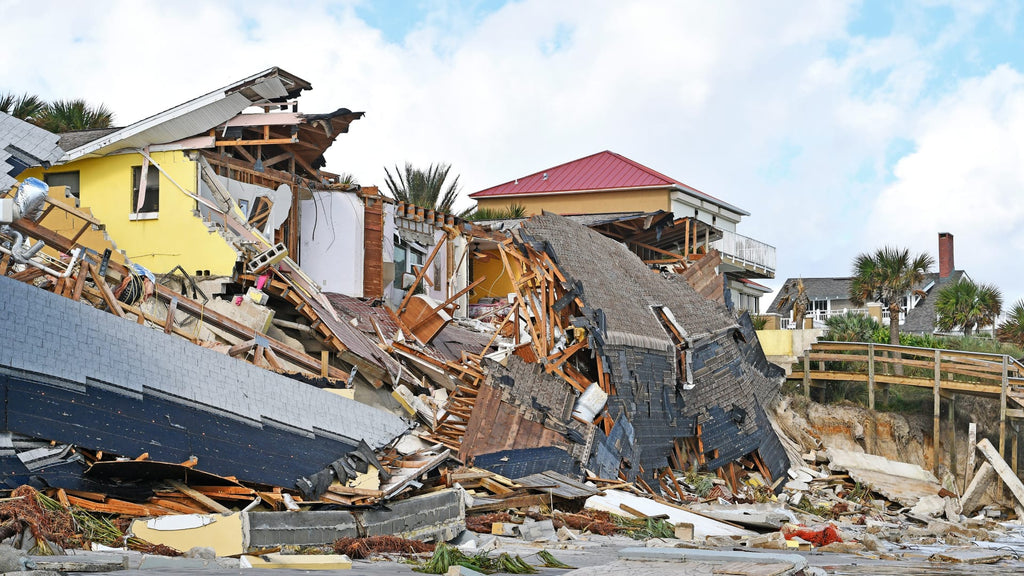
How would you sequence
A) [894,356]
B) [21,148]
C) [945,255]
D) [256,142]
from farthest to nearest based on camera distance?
[945,255] → [894,356] → [256,142] → [21,148]

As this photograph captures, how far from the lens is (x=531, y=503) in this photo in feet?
46.1

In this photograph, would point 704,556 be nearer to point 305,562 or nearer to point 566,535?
point 566,535

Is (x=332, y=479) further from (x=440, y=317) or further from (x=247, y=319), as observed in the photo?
(x=440, y=317)

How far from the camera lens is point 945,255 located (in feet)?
195

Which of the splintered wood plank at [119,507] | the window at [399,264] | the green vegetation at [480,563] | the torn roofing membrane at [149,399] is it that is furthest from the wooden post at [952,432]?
the splintered wood plank at [119,507]

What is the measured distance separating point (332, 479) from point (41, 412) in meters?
3.29

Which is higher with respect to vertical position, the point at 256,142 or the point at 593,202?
the point at 593,202

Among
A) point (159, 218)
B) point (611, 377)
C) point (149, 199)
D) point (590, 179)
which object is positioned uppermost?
point (590, 179)

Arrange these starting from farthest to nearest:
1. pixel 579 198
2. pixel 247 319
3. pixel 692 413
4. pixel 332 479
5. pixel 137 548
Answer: pixel 579 198 → pixel 692 413 → pixel 247 319 → pixel 332 479 → pixel 137 548

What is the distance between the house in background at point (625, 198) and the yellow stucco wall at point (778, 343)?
1073 centimetres

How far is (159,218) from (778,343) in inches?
662

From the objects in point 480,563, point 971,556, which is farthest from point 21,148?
point 971,556

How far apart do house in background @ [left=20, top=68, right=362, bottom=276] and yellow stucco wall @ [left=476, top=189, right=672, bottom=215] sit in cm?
2050

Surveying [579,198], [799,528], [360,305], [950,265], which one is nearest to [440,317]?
[360,305]
